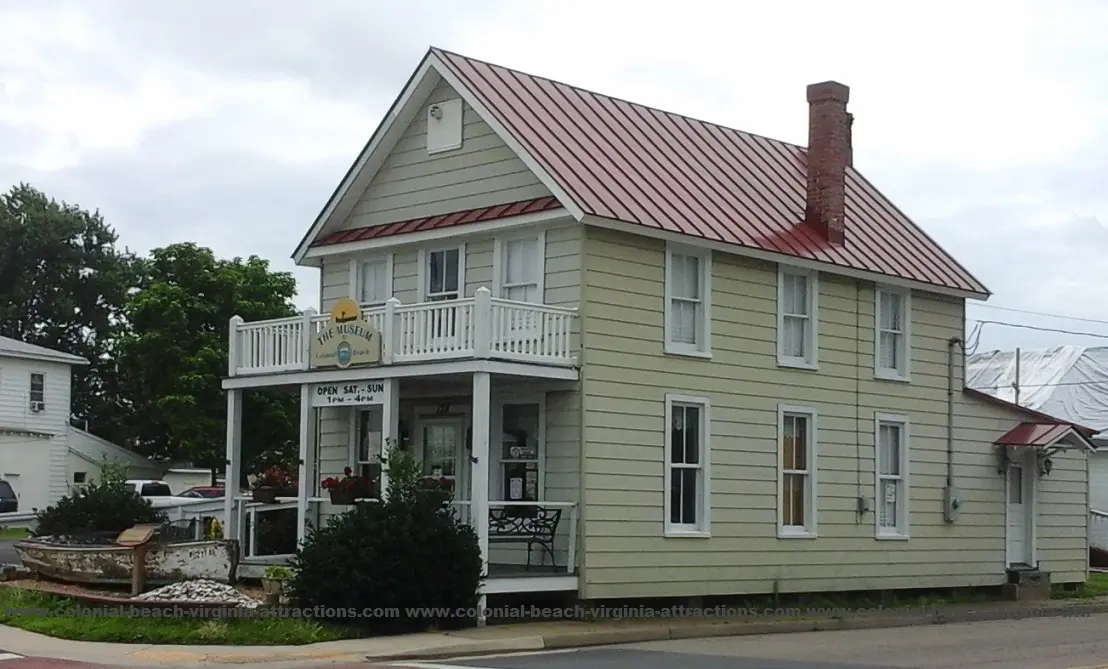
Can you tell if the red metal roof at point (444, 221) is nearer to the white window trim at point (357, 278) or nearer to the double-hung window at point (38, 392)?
the white window trim at point (357, 278)

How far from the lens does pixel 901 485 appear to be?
27281 millimetres

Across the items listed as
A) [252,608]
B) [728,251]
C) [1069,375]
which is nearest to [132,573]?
[252,608]

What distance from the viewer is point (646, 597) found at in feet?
74.4

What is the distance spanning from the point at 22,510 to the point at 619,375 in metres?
35.2

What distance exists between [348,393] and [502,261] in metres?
3.14

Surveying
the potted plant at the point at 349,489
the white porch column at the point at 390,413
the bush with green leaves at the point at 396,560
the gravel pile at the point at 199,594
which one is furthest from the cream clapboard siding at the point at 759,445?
the gravel pile at the point at 199,594

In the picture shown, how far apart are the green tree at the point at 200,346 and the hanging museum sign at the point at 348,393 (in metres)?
31.4

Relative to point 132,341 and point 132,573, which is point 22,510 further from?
point 132,573

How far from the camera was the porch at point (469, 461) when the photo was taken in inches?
845

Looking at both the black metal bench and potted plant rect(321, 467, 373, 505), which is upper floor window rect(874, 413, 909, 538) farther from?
potted plant rect(321, 467, 373, 505)

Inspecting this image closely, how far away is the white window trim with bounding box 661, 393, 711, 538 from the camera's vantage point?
2314cm

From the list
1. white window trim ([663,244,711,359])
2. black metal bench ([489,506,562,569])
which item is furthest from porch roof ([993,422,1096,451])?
black metal bench ([489,506,562,569])

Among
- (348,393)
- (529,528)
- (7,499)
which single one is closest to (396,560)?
Answer: (529,528)

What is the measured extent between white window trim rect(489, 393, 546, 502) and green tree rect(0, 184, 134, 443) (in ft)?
177
